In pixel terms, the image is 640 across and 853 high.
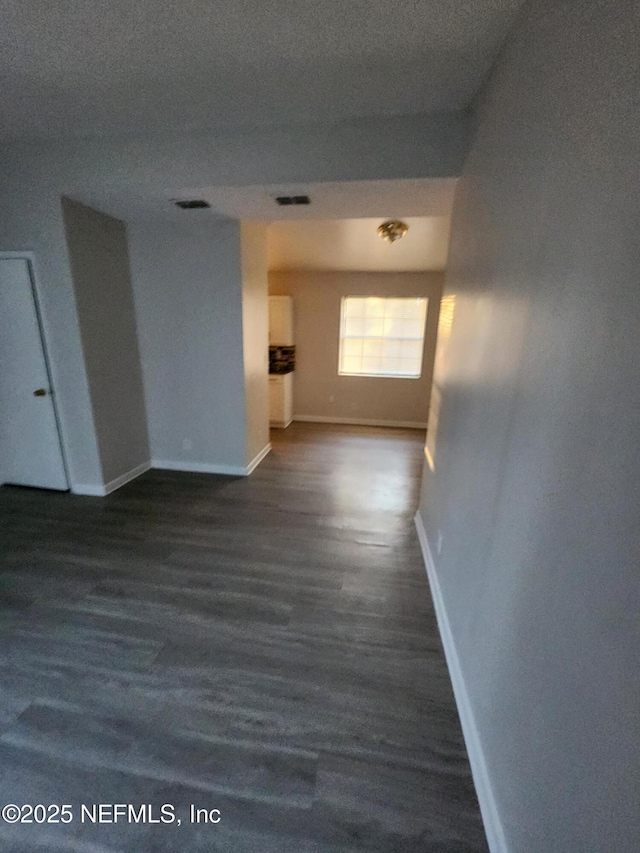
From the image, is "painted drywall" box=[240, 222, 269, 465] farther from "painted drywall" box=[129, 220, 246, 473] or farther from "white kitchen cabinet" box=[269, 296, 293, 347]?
"white kitchen cabinet" box=[269, 296, 293, 347]

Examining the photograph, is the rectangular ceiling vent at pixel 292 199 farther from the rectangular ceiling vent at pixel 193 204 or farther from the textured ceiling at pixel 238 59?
the rectangular ceiling vent at pixel 193 204

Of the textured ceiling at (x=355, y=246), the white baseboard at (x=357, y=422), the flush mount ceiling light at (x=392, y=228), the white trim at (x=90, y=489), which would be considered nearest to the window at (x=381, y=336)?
the textured ceiling at (x=355, y=246)

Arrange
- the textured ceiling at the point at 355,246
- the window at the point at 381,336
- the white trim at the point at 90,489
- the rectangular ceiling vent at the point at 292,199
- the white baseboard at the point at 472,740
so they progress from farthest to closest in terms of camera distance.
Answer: the window at the point at 381,336 < the textured ceiling at the point at 355,246 < the white trim at the point at 90,489 < the rectangular ceiling vent at the point at 292,199 < the white baseboard at the point at 472,740

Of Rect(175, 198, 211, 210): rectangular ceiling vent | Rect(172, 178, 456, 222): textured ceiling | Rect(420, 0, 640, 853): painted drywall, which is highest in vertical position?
Rect(175, 198, 211, 210): rectangular ceiling vent

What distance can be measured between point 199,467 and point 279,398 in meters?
2.14

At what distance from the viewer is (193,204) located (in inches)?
111

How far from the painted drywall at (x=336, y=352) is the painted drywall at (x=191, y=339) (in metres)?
2.72

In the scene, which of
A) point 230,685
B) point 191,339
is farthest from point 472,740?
point 191,339

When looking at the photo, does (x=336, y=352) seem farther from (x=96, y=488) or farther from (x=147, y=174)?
(x=96, y=488)

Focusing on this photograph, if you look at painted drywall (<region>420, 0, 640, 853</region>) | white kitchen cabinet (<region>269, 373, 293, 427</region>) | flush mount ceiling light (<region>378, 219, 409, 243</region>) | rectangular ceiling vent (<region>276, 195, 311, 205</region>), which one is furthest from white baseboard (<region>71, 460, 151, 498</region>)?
flush mount ceiling light (<region>378, 219, 409, 243</region>)

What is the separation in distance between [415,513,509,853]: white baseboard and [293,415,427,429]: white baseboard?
418cm

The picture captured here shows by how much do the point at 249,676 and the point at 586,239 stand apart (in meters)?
2.01

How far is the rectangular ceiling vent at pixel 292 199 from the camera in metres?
2.55

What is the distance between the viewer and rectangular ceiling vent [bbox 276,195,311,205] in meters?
2.55
